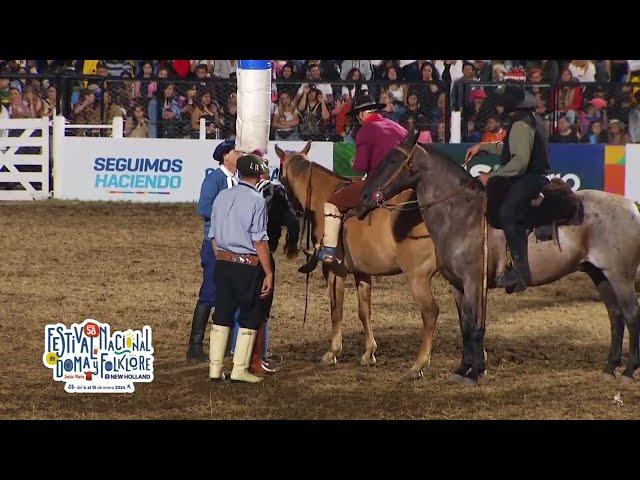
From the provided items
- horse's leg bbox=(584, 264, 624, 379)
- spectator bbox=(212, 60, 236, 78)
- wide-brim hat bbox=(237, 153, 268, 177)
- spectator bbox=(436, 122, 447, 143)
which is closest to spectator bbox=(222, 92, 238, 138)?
spectator bbox=(212, 60, 236, 78)

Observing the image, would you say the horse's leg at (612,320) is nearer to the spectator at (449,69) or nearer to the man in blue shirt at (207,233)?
the man in blue shirt at (207,233)

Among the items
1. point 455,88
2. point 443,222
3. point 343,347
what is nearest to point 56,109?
point 455,88

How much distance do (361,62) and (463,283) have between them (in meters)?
12.0

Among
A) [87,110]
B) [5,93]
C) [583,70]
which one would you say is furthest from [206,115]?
[583,70]

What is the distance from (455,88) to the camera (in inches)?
826

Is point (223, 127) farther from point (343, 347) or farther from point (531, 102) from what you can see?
point (531, 102)

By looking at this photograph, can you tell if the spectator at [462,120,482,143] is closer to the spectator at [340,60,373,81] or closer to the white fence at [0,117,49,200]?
the spectator at [340,60,373,81]

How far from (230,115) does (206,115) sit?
438mm

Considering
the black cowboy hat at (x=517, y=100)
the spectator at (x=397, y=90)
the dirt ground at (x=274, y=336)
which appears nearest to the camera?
the dirt ground at (x=274, y=336)

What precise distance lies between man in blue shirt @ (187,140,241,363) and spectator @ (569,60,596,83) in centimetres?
1251

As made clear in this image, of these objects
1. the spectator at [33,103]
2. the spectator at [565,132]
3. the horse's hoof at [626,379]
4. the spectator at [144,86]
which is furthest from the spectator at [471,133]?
the horse's hoof at [626,379]

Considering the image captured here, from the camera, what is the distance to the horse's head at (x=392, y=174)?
412 inches

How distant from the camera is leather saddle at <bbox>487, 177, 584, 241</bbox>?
10.3 metres

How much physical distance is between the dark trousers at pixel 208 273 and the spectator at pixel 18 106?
12.0 m
